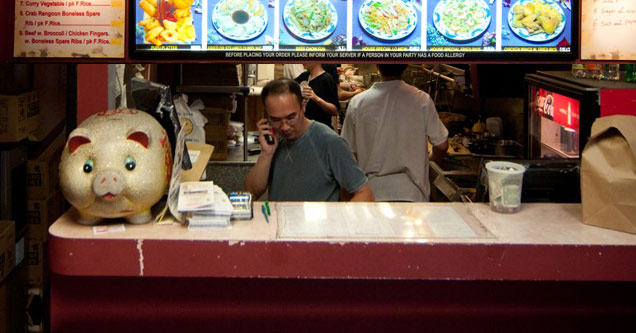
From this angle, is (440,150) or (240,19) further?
(440,150)

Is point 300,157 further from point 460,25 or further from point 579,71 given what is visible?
point 579,71

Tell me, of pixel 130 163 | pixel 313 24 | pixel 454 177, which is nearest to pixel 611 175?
pixel 313 24

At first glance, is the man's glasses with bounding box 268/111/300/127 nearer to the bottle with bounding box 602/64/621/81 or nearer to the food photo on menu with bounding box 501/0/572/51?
the food photo on menu with bounding box 501/0/572/51

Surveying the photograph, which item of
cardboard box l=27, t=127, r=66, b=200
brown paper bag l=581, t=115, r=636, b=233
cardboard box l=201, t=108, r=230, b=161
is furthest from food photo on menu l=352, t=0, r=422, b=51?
cardboard box l=201, t=108, r=230, b=161

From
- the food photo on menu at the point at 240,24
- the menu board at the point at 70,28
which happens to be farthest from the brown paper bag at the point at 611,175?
the menu board at the point at 70,28

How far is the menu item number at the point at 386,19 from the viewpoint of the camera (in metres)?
3.40

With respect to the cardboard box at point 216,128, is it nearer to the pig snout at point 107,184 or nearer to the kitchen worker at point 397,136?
the kitchen worker at point 397,136

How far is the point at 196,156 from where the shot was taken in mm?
3391

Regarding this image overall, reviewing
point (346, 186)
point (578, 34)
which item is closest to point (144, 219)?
point (346, 186)

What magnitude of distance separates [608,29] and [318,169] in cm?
160

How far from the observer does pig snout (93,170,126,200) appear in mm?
2590

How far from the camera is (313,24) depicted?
3.39 metres

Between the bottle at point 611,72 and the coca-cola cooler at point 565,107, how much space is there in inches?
6.1

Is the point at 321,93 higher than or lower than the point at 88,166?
higher
